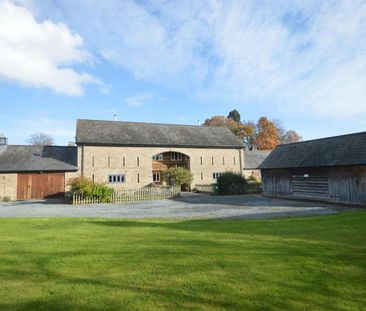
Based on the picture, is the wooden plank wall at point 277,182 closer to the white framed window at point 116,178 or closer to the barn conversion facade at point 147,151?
the barn conversion facade at point 147,151

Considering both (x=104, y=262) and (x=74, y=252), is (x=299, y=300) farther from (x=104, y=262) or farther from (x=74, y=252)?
(x=74, y=252)

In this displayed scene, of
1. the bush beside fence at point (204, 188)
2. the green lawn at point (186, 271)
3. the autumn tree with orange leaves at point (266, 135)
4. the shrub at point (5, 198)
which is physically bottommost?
the green lawn at point (186, 271)

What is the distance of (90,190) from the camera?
2481cm

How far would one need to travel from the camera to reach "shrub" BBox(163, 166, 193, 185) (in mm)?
34031

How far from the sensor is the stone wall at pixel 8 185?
30.0 meters

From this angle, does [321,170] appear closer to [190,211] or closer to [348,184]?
[348,184]

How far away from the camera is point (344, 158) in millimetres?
21031

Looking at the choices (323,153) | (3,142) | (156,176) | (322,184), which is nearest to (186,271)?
(322,184)

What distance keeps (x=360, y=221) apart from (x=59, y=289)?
11.2m

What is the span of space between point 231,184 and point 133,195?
1040cm

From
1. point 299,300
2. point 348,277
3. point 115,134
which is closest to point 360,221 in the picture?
point 348,277

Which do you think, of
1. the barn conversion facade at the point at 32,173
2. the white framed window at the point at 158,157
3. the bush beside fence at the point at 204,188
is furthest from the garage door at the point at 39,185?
the bush beside fence at the point at 204,188

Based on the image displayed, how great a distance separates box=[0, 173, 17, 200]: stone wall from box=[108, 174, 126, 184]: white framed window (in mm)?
9417

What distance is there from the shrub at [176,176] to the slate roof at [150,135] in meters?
4.19
